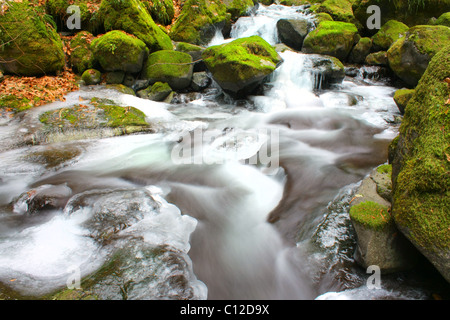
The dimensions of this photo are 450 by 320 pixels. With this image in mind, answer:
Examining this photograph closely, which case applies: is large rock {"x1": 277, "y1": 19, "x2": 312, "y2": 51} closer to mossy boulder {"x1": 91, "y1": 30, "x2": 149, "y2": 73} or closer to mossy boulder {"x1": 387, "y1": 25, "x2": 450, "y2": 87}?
mossy boulder {"x1": 387, "y1": 25, "x2": 450, "y2": 87}

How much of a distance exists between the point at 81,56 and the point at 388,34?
11840 mm

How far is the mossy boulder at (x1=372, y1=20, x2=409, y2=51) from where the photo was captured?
10.6 metres

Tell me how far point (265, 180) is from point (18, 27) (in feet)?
24.6

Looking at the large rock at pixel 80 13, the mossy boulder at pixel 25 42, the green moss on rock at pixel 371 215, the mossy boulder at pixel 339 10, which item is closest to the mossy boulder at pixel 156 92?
the mossy boulder at pixel 25 42

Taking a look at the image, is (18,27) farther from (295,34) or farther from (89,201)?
(295,34)

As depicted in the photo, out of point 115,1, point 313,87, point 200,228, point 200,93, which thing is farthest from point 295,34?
point 200,228

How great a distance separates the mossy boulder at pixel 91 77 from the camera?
303 inches

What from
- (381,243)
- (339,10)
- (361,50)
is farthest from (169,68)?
(339,10)

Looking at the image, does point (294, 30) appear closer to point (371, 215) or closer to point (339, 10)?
point (339, 10)

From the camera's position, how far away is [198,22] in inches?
444

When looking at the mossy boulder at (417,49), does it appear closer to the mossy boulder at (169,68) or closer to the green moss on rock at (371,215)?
the mossy boulder at (169,68)

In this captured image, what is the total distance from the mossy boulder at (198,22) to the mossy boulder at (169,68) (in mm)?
2720

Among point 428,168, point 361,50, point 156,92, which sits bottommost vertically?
point 156,92

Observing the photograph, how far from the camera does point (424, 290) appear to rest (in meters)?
2.14
